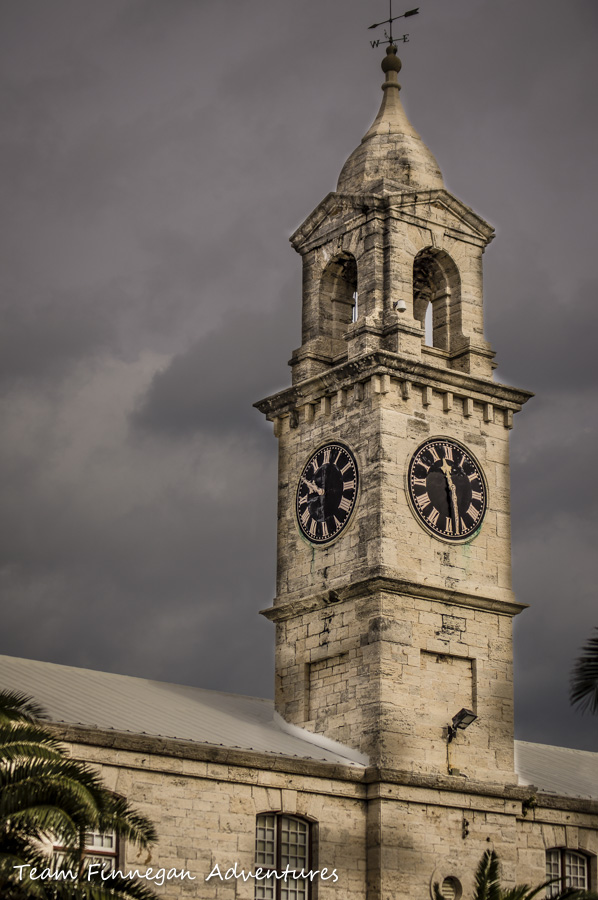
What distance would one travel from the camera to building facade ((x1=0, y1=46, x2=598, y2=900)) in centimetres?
3622

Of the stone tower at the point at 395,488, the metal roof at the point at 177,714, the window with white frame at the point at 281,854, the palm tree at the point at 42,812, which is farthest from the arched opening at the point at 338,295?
the palm tree at the point at 42,812

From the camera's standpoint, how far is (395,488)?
41.2m

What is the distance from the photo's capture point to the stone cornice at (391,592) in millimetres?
40000

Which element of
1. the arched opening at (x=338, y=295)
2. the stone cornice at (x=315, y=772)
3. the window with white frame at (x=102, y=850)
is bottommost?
the window with white frame at (x=102, y=850)

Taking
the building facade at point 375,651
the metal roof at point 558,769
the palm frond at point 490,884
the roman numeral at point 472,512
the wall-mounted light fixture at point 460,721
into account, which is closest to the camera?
the palm frond at point 490,884

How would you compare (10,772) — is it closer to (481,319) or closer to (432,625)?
(432,625)

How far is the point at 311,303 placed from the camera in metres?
46.3

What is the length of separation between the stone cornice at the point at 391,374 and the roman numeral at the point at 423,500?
3.32m

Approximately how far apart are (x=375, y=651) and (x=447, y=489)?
5594 mm

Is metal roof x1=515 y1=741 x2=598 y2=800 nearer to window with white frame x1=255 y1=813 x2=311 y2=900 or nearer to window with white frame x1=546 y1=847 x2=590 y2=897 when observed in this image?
window with white frame x1=546 y1=847 x2=590 y2=897

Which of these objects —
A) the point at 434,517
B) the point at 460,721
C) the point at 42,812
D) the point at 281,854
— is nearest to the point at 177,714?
the point at 281,854

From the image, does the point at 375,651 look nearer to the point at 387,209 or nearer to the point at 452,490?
the point at 452,490

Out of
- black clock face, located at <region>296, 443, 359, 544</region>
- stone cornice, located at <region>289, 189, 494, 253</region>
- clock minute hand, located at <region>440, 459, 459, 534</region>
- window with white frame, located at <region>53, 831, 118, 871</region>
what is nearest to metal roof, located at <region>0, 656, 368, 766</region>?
window with white frame, located at <region>53, 831, 118, 871</region>

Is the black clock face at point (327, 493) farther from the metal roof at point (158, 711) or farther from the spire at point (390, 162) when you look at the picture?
Result: the spire at point (390, 162)
